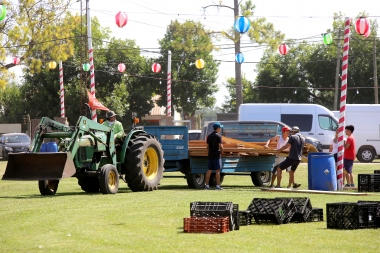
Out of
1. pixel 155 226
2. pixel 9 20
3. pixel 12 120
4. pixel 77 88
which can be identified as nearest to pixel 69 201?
pixel 155 226

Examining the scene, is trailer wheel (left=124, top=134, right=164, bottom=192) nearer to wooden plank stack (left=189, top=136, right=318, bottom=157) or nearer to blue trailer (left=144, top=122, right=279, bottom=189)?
blue trailer (left=144, top=122, right=279, bottom=189)

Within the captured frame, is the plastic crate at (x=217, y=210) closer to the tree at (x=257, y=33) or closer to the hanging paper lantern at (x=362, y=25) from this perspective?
the hanging paper lantern at (x=362, y=25)

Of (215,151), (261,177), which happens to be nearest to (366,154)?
(261,177)

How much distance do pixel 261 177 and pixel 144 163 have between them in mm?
4551

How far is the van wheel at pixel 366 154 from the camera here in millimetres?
39406

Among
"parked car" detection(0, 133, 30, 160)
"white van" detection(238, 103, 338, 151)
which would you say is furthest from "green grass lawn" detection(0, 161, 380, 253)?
"parked car" detection(0, 133, 30, 160)

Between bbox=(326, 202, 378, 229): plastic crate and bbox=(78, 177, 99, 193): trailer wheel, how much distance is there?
9168mm

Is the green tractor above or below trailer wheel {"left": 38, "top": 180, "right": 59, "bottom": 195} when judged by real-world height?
above

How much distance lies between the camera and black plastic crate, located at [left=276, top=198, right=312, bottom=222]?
13031 mm

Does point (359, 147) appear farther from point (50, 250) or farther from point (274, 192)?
point (50, 250)

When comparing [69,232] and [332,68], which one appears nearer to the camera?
[69,232]

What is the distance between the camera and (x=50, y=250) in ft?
33.1

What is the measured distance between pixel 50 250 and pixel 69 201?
7005 millimetres

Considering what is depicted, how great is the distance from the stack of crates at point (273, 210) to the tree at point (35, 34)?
27.6m
